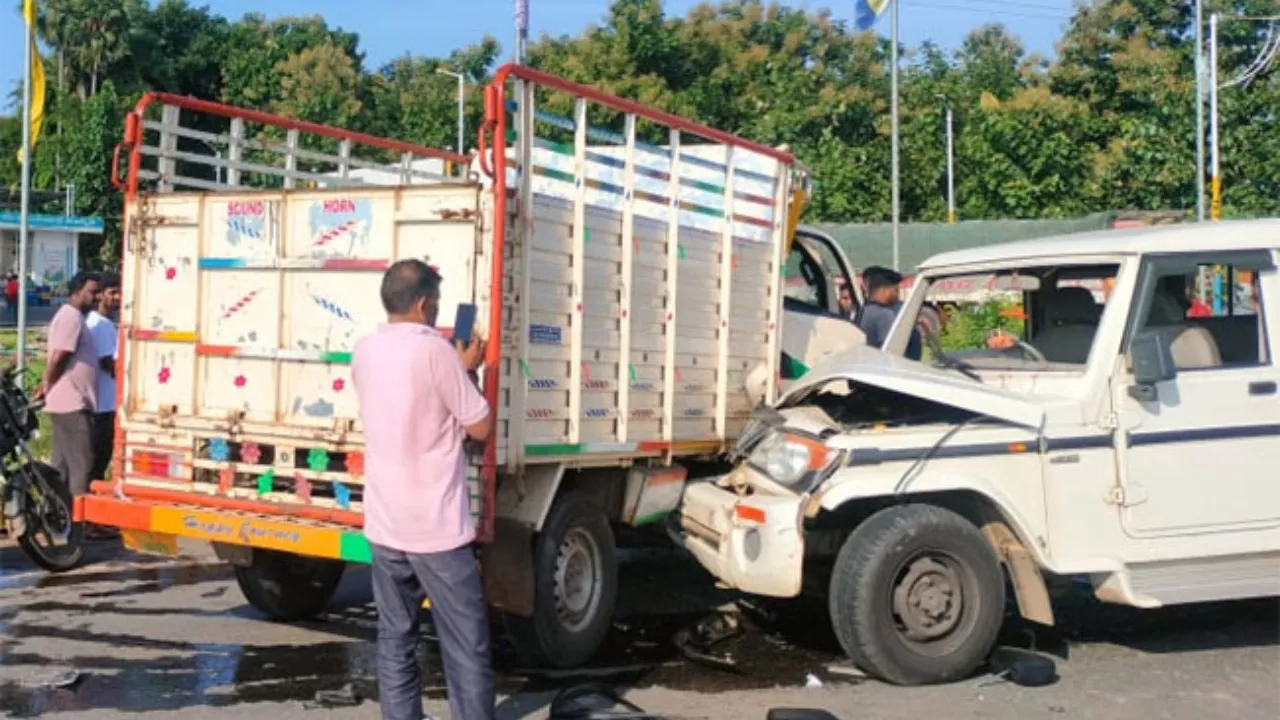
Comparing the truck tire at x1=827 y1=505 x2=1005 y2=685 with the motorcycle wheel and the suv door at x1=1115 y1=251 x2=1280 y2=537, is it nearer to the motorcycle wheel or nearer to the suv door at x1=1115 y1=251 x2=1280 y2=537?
the suv door at x1=1115 y1=251 x2=1280 y2=537

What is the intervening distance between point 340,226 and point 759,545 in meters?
2.40

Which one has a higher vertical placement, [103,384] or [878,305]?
[878,305]

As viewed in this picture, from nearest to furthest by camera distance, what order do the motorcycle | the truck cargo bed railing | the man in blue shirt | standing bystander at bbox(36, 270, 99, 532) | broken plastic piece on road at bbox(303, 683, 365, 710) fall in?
broken plastic piece on road at bbox(303, 683, 365, 710), the truck cargo bed railing, the motorcycle, the man in blue shirt, standing bystander at bbox(36, 270, 99, 532)

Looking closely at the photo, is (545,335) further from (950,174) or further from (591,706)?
(950,174)

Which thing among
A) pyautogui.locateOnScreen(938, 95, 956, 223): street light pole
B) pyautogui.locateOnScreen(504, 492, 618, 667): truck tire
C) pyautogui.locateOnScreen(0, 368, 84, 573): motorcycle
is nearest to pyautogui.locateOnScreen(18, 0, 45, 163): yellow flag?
pyautogui.locateOnScreen(0, 368, 84, 573): motorcycle

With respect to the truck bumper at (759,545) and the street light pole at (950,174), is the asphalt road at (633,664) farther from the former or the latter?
the street light pole at (950,174)

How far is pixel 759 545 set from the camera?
593 cm

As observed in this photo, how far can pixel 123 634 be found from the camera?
6801 millimetres

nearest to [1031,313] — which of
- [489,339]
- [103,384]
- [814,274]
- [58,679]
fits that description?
[814,274]

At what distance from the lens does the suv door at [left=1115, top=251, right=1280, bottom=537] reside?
605cm

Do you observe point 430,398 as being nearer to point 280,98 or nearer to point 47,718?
point 47,718

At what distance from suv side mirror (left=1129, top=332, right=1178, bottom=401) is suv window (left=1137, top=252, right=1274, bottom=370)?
10.2 inches

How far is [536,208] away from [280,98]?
46168mm

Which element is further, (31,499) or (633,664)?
(31,499)
